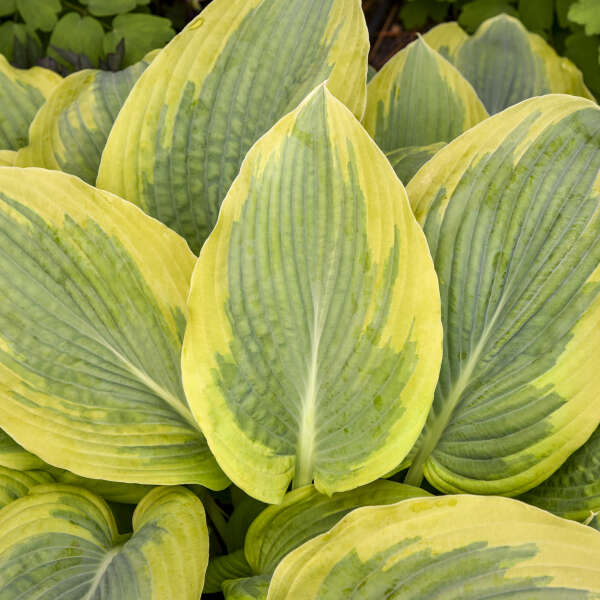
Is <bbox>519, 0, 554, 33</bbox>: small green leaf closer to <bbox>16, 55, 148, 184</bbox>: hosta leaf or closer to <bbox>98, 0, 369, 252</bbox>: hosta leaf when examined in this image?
<bbox>98, 0, 369, 252</bbox>: hosta leaf

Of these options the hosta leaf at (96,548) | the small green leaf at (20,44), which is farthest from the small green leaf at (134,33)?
the hosta leaf at (96,548)

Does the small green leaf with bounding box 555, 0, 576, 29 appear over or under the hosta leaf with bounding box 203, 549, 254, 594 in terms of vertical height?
over

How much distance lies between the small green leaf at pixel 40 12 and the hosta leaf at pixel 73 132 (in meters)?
0.35

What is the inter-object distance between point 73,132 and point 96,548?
55 centimetres

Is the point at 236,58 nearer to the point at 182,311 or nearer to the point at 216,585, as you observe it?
the point at 182,311

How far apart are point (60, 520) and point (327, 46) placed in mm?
639

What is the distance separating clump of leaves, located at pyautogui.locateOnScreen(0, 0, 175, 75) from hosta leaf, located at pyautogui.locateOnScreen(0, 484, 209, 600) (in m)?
0.79

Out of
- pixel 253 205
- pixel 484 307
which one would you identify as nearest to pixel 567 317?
pixel 484 307

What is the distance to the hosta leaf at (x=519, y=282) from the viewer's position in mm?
717

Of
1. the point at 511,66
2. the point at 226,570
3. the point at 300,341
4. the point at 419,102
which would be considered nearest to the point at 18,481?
the point at 226,570

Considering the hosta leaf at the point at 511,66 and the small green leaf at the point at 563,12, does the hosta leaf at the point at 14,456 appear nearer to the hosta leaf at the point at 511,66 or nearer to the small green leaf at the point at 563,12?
the hosta leaf at the point at 511,66

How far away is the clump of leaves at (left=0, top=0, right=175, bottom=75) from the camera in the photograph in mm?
1227

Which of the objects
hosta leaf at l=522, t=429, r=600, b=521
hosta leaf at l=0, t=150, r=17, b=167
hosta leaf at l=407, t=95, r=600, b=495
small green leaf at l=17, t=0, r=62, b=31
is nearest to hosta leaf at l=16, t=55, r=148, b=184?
hosta leaf at l=0, t=150, r=17, b=167

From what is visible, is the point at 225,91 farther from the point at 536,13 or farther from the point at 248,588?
the point at 536,13
